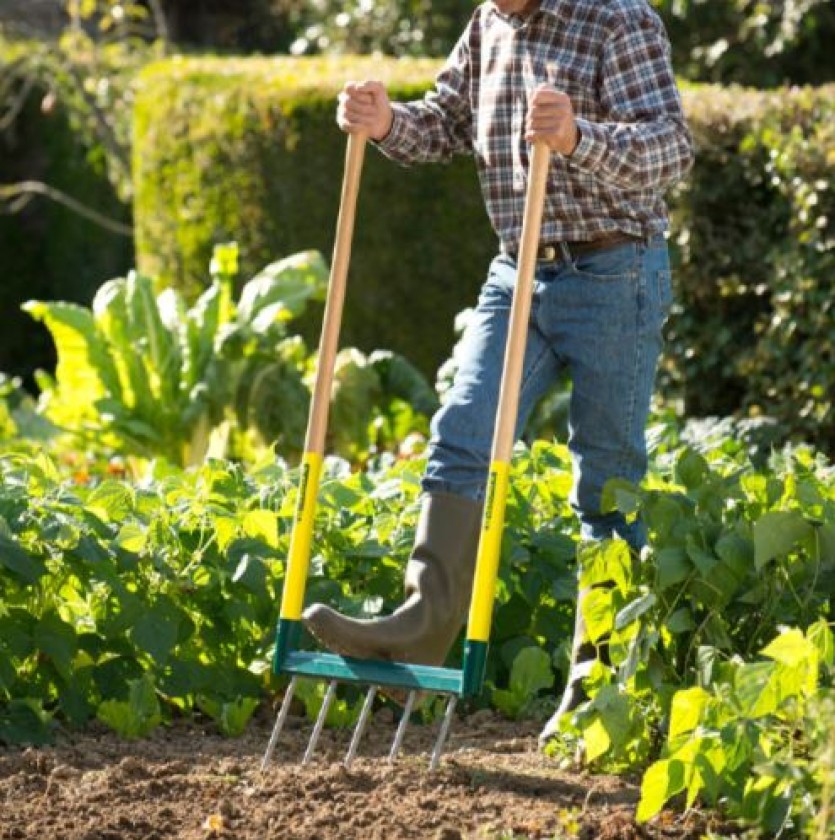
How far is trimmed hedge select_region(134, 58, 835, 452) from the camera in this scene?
6383 millimetres

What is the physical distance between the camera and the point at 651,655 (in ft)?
11.6

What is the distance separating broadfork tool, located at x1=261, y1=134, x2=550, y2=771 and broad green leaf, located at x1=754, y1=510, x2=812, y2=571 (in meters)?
0.44

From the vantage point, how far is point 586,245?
12.4 feet

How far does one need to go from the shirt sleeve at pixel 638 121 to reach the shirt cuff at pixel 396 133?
45 centimetres

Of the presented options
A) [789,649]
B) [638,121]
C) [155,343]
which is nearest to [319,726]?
[789,649]

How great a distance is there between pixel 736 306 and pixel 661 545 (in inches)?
133

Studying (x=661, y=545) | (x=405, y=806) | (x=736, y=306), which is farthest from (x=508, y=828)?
(x=736, y=306)

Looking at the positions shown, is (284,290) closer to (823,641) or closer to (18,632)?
(18,632)

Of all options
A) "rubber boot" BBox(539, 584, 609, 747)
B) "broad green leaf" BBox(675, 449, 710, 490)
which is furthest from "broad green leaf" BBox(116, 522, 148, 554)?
"broad green leaf" BBox(675, 449, 710, 490)

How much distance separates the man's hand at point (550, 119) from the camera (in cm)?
341

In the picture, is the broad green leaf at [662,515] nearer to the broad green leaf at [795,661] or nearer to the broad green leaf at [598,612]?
the broad green leaf at [598,612]

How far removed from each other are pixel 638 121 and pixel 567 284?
338 millimetres

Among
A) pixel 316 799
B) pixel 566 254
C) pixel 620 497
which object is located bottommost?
pixel 316 799

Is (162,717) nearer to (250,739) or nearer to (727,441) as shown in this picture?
(250,739)
